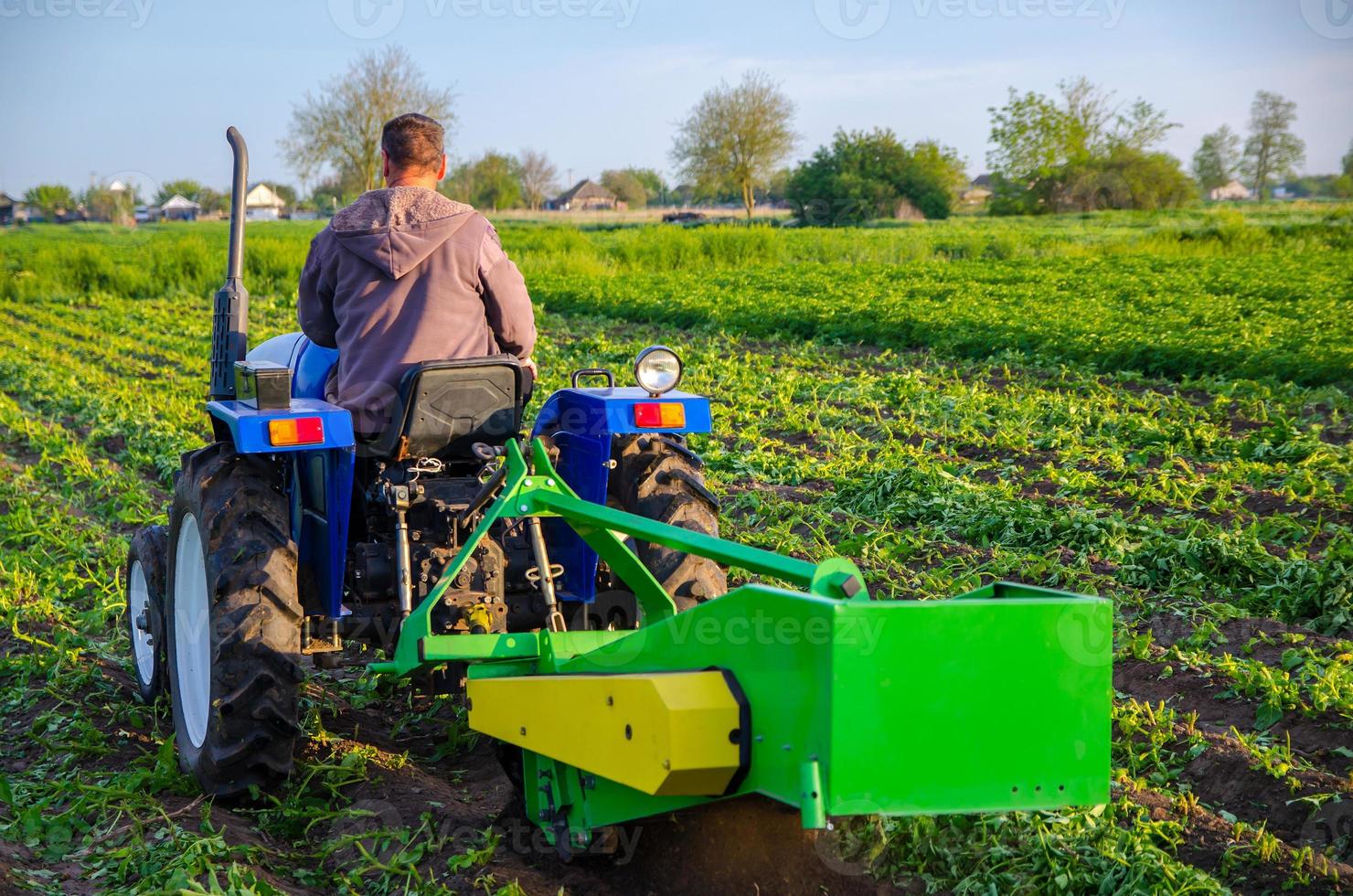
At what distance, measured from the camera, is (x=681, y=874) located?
122 inches

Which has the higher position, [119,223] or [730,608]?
[119,223]

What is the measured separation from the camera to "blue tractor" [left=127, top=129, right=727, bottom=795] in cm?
354

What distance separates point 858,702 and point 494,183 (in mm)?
56084

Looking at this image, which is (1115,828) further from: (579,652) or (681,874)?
(579,652)

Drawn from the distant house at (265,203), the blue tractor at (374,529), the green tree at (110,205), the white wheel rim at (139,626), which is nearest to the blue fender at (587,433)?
the blue tractor at (374,529)

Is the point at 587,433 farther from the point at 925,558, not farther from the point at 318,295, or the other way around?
the point at 925,558

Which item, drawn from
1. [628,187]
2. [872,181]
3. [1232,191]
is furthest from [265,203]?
[1232,191]

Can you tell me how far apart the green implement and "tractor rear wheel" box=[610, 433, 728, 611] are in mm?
956

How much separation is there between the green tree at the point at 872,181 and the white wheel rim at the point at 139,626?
4653cm

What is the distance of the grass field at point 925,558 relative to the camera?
3238mm

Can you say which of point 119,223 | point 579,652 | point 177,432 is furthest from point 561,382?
point 119,223

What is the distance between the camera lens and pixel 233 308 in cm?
433

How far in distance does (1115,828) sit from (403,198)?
271cm

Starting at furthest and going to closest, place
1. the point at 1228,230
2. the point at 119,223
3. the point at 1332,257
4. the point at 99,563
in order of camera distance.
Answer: the point at 119,223, the point at 1228,230, the point at 1332,257, the point at 99,563
